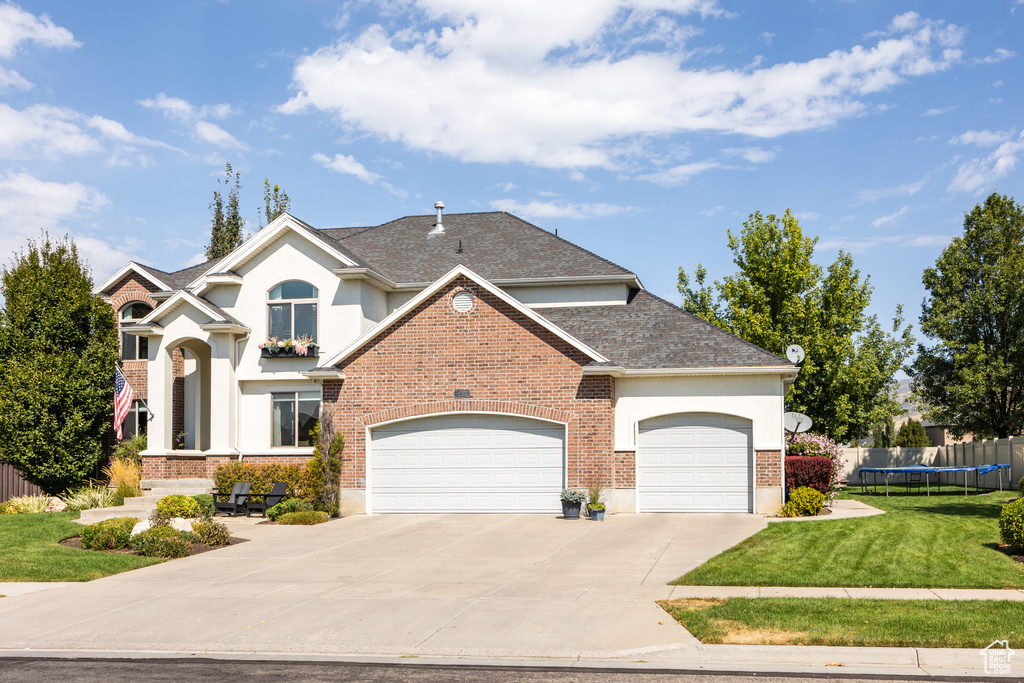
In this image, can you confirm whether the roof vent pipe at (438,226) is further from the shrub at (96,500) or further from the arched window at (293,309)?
the shrub at (96,500)

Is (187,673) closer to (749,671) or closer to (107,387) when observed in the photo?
(749,671)

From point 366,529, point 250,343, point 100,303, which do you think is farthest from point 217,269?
point 366,529

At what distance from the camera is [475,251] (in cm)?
2884

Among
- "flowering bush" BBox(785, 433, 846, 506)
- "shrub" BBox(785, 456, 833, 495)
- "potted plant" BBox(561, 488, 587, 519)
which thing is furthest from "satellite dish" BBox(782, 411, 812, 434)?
"potted plant" BBox(561, 488, 587, 519)

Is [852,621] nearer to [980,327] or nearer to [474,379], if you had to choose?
[474,379]

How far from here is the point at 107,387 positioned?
28.5 metres

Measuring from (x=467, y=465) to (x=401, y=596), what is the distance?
1005 cm

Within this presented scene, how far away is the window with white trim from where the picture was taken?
26.2 meters

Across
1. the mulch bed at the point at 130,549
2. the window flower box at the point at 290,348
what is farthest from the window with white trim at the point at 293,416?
the mulch bed at the point at 130,549

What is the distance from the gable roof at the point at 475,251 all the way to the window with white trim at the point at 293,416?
180 inches

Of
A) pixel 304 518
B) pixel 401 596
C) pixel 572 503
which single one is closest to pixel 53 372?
pixel 304 518

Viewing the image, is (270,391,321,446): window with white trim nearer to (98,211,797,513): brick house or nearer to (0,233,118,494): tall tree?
(98,211,797,513): brick house

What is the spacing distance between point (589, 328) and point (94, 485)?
54.6 feet

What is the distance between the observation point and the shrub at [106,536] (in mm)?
17828
